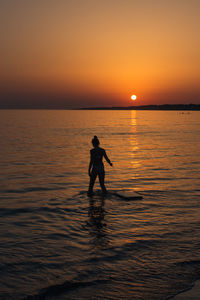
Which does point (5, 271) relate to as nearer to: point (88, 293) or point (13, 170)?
point (88, 293)

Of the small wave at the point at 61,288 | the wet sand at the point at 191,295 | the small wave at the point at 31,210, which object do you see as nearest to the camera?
the wet sand at the point at 191,295

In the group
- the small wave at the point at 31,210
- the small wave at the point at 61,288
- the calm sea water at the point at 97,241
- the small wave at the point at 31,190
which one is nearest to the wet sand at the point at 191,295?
the calm sea water at the point at 97,241

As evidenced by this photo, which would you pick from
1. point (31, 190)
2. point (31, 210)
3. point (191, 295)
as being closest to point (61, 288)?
point (191, 295)

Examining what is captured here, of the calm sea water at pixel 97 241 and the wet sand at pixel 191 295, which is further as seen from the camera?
the calm sea water at pixel 97 241

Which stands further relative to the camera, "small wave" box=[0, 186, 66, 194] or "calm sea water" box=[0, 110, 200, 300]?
"small wave" box=[0, 186, 66, 194]

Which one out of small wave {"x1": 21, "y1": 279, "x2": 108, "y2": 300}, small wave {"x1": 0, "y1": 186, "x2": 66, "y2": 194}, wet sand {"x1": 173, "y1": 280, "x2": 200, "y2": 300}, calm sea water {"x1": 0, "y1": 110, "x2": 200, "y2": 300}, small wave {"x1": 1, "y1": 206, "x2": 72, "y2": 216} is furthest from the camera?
small wave {"x1": 0, "y1": 186, "x2": 66, "y2": 194}

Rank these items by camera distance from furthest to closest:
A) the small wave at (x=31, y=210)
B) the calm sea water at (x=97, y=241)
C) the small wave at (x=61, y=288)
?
the small wave at (x=31, y=210) < the calm sea water at (x=97, y=241) < the small wave at (x=61, y=288)

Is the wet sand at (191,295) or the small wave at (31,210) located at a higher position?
the wet sand at (191,295)

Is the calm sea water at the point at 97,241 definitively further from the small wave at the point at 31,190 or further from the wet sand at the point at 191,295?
the wet sand at the point at 191,295

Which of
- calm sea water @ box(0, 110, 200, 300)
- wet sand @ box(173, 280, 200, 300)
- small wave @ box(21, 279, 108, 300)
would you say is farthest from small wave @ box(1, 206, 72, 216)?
wet sand @ box(173, 280, 200, 300)

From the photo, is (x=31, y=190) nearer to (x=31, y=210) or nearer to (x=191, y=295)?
(x=31, y=210)

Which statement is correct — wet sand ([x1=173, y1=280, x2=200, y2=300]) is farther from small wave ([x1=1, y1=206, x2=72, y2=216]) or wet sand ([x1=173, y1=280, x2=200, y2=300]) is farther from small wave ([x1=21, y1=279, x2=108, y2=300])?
small wave ([x1=1, y1=206, x2=72, y2=216])

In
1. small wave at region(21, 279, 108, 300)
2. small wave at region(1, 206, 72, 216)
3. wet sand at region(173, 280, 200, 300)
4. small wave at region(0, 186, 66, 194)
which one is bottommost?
small wave at region(0, 186, 66, 194)

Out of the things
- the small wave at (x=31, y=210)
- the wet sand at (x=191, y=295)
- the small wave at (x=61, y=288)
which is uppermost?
the wet sand at (x=191, y=295)
